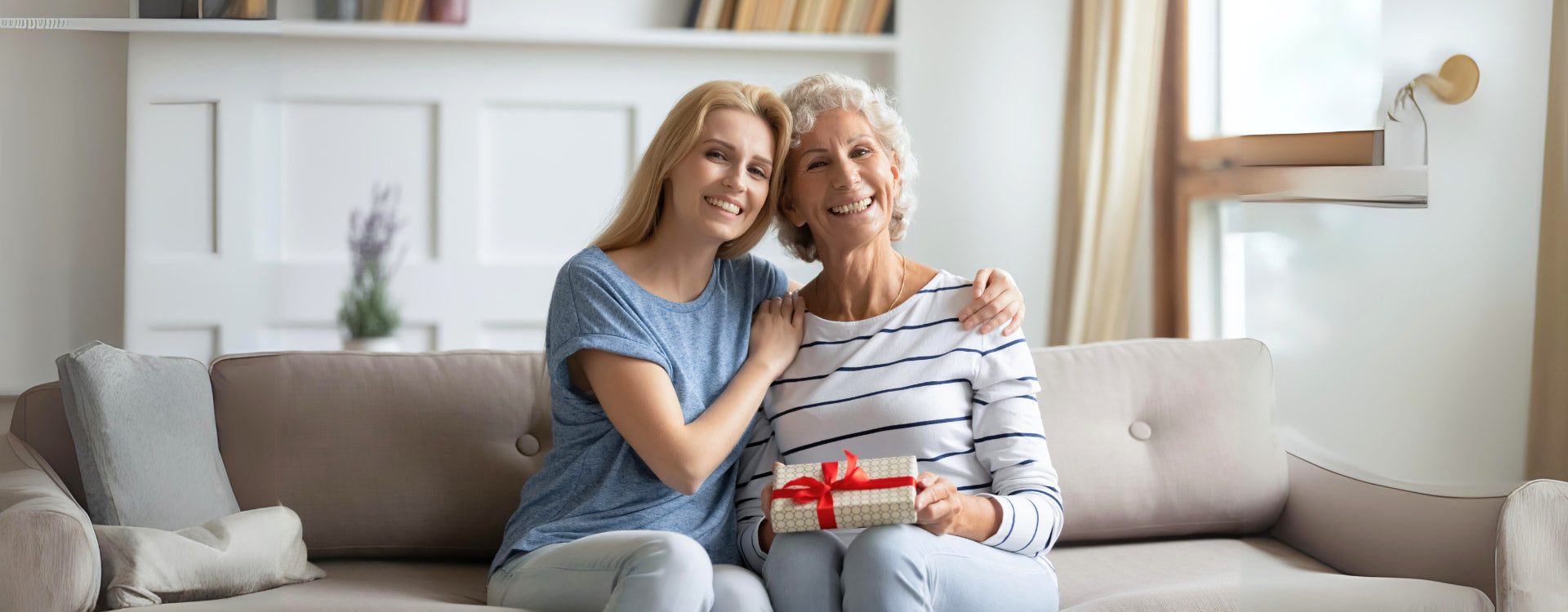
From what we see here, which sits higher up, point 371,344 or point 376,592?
point 371,344

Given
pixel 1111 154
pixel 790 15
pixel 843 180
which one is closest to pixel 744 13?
pixel 790 15

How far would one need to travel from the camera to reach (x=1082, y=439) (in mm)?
1841

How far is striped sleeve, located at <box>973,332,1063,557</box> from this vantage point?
4.48 feet

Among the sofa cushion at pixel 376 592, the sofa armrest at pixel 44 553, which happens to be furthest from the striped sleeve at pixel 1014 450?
the sofa armrest at pixel 44 553

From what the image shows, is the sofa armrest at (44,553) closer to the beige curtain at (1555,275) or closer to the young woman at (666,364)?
the young woman at (666,364)

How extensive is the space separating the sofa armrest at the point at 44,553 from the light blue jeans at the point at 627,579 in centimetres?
49

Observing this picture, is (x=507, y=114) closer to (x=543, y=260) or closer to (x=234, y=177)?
(x=543, y=260)

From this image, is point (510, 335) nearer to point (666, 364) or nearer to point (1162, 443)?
point (666, 364)

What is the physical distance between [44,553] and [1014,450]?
3.99 feet

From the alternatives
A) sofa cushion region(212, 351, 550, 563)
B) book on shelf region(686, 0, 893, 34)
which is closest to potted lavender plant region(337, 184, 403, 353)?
book on shelf region(686, 0, 893, 34)

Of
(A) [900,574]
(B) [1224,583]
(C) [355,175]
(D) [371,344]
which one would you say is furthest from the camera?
(C) [355,175]

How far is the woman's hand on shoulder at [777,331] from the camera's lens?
1.51m

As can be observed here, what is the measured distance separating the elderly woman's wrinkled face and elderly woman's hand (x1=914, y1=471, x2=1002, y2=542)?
38cm

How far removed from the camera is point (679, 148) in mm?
1481
